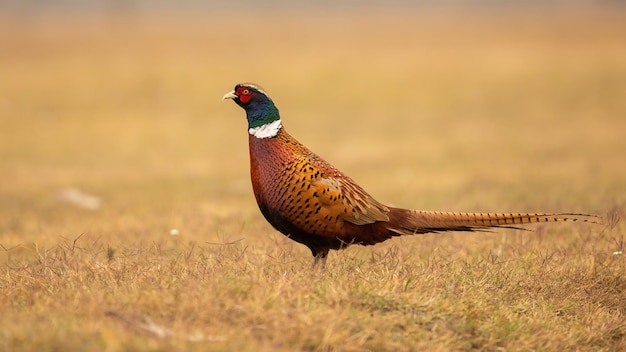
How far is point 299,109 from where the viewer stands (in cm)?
2336

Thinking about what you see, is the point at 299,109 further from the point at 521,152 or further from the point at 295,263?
the point at 295,263

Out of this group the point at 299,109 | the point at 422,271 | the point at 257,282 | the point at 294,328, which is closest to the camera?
the point at 294,328

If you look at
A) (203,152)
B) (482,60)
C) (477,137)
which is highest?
(482,60)

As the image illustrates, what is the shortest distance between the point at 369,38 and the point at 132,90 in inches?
706

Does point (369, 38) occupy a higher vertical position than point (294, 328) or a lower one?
higher

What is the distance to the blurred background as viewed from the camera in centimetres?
1162

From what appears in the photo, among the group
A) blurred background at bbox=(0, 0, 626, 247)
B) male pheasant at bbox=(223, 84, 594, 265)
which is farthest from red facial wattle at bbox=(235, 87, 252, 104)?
blurred background at bbox=(0, 0, 626, 247)

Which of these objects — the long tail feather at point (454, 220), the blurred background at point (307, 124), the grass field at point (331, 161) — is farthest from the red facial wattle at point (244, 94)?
the blurred background at point (307, 124)

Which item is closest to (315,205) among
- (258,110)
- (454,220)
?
(258,110)

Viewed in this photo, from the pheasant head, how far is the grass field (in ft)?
3.10

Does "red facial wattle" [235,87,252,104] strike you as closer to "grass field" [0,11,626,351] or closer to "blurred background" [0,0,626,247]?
"grass field" [0,11,626,351]

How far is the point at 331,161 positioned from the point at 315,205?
10.6 meters

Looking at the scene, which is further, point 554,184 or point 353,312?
point 554,184

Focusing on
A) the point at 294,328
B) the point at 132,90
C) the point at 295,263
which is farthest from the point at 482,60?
the point at 294,328
